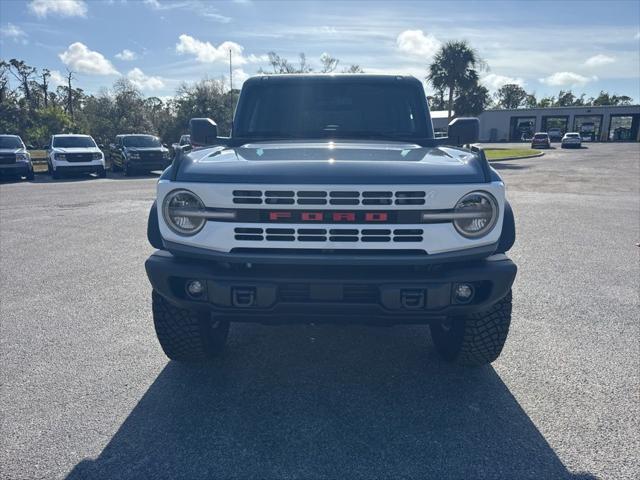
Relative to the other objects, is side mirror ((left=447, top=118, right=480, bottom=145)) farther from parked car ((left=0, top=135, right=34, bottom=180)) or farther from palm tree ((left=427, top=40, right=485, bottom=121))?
palm tree ((left=427, top=40, right=485, bottom=121))

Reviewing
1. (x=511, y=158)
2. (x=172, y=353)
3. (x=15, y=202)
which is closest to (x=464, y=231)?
(x=172, y=353)

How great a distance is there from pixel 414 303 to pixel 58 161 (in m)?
19.9

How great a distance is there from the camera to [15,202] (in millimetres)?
12648

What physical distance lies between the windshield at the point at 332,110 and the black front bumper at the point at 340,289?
1.67 metres

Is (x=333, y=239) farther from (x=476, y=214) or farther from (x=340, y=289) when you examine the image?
(x=476, y=214)

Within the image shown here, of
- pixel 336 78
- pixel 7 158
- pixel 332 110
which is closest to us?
pixel 332 110

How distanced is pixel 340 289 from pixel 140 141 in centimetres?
2081

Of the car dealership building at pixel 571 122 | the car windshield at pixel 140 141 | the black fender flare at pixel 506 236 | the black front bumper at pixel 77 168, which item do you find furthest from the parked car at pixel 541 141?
the black fender flare at pixel 506 236

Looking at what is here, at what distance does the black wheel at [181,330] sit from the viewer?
10.3 ft

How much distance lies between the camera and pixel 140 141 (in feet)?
69.8

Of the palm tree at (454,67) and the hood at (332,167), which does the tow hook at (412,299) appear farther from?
the palm tree at (454,67)

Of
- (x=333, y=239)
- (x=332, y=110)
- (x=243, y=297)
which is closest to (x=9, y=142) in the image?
(x=332, y=110)

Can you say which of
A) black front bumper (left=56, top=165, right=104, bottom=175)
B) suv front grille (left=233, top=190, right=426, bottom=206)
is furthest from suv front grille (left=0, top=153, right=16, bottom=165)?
suv front grille (left=233, top=190, right=426, bottom=206)

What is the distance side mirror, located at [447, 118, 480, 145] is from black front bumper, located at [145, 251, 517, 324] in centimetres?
156
